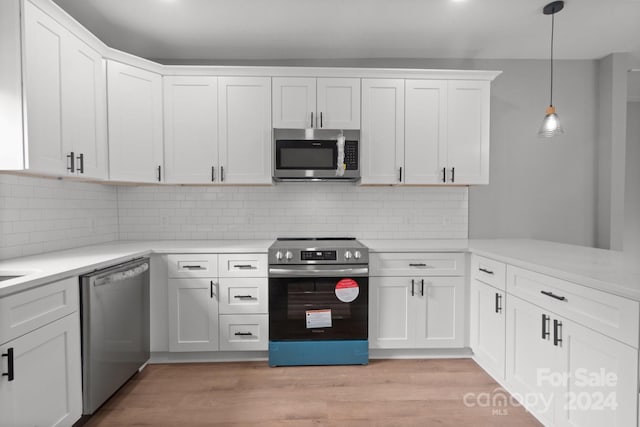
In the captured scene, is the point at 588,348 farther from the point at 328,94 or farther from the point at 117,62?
the point at 117,62

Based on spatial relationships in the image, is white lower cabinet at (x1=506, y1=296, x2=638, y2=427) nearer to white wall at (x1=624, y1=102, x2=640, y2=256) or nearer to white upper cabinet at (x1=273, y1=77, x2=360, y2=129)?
white upper cabinet at (x1=273, y1=77, x2=360, y2=129)

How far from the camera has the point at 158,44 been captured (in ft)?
9.96

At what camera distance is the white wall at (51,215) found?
216 cm

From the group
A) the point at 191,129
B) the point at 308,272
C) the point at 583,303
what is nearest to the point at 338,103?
the point at 191,129

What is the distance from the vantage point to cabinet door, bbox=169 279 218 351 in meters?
2.74

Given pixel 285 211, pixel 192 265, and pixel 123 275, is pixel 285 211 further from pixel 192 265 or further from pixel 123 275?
pixel 123 275

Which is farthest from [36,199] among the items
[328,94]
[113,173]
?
[328,94]

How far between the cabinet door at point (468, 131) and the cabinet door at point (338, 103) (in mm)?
852

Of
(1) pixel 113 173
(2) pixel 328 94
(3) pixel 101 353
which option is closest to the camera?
(3) pixel 101 353

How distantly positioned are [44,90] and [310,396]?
97.1 inches

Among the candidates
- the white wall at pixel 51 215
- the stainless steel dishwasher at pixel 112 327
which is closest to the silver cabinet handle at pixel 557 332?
the stainless steel dishwasher at pixel 112 327

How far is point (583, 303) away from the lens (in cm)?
162

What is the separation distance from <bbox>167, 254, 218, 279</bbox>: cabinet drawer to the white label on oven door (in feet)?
2.71

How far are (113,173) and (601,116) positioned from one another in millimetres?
4507
